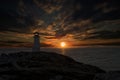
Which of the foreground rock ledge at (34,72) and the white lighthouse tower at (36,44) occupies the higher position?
the white lighthouse tower at (36,44)

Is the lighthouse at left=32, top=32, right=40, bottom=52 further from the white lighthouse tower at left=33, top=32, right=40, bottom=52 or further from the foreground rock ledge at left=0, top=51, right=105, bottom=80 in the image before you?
the foreground rock ledge at left=0, top=51, right=105, bottom=80

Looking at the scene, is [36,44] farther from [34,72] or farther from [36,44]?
[34,72]

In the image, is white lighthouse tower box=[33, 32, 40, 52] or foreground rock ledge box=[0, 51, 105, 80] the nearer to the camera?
foreground rock ledge box=[0, 51, 105, 80]

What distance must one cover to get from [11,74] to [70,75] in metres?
4.83

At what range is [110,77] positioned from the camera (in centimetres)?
1798

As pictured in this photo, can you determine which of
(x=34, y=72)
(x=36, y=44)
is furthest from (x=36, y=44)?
(x=34, y=72)

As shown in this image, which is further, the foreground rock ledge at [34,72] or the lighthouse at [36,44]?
the lighthouse at [36,44]

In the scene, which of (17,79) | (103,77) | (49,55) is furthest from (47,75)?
(49,55)

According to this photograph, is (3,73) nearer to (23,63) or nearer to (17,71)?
(17,71)

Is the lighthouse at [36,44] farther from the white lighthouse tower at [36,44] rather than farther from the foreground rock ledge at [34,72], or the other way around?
the foreground rock ledge at [34,72]

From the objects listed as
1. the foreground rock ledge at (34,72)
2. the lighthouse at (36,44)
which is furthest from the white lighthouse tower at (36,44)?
the foreground rock ledge at (34,72)

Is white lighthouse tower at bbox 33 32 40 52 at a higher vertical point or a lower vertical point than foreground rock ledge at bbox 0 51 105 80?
higher

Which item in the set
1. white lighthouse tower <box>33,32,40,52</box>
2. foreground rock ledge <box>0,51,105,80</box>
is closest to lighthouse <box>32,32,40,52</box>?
white lighthouse tower <box>33,32,40,52</box>

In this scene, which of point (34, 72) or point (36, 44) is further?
point (36, 44)
